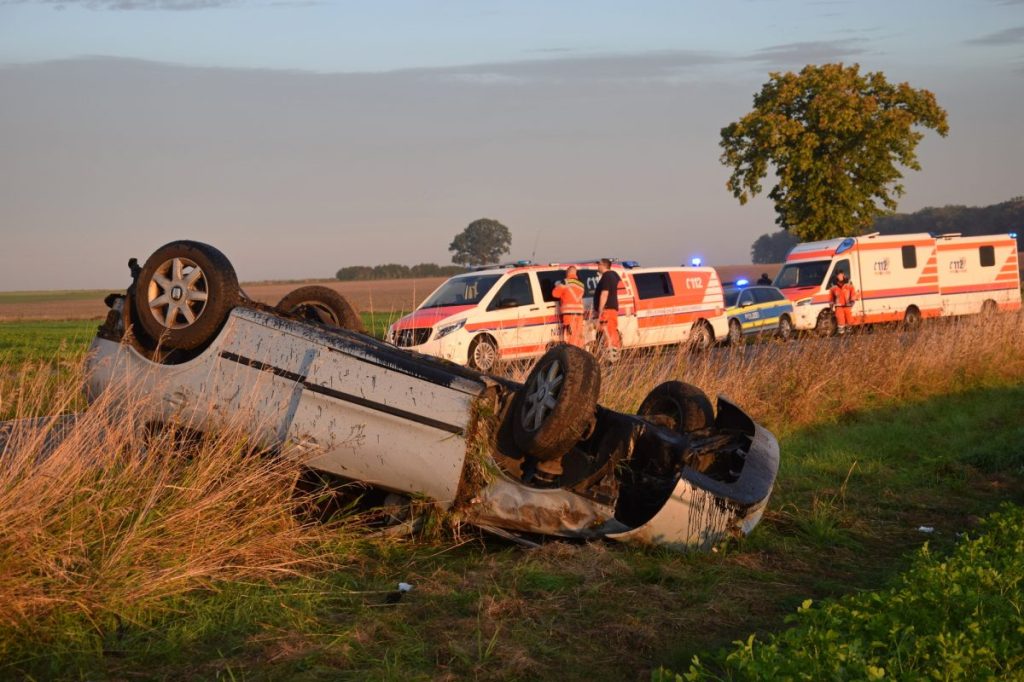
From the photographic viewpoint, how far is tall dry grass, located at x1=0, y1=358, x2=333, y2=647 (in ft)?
15.2

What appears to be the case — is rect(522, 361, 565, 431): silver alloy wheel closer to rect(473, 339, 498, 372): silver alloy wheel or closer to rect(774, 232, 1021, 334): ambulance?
rect(473, 339, 498, 372): silver alloy wheel

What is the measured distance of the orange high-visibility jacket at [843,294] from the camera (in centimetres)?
2638

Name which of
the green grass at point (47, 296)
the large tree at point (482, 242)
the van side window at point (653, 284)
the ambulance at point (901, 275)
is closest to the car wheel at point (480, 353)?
the van side window at point (653, 284)

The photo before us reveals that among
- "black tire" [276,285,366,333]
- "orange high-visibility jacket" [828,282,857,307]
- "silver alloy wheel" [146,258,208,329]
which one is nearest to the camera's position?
"silver alloy wheel" [146,258,208,329]

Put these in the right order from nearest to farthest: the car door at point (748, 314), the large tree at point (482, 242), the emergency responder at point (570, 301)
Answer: the emergency responder at point (570, 301) < the car door at point (748, 314) < the large tree at point (482, 242)

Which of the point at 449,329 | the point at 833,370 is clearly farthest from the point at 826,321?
the point at 833,370

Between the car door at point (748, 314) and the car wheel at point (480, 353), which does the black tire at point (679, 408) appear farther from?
the car door at point (748, 314)

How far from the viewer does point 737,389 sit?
11.8 metres

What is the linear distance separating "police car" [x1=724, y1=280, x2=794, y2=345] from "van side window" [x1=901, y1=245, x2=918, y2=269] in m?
4.96

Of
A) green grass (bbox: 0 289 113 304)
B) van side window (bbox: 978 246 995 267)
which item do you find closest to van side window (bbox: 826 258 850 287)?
van side window (bbox: 978 246 995 267)

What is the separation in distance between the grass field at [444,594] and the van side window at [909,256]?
22.7m

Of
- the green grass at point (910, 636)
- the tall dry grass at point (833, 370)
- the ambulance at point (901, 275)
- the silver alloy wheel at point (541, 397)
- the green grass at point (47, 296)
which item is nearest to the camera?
the green grass at point (910, 636)

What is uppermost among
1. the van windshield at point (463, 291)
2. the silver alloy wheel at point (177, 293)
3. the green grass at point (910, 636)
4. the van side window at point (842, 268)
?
the silver alloy wheel at point (177, 293)

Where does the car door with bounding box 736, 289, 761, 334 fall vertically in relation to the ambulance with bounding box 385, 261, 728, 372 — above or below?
below
